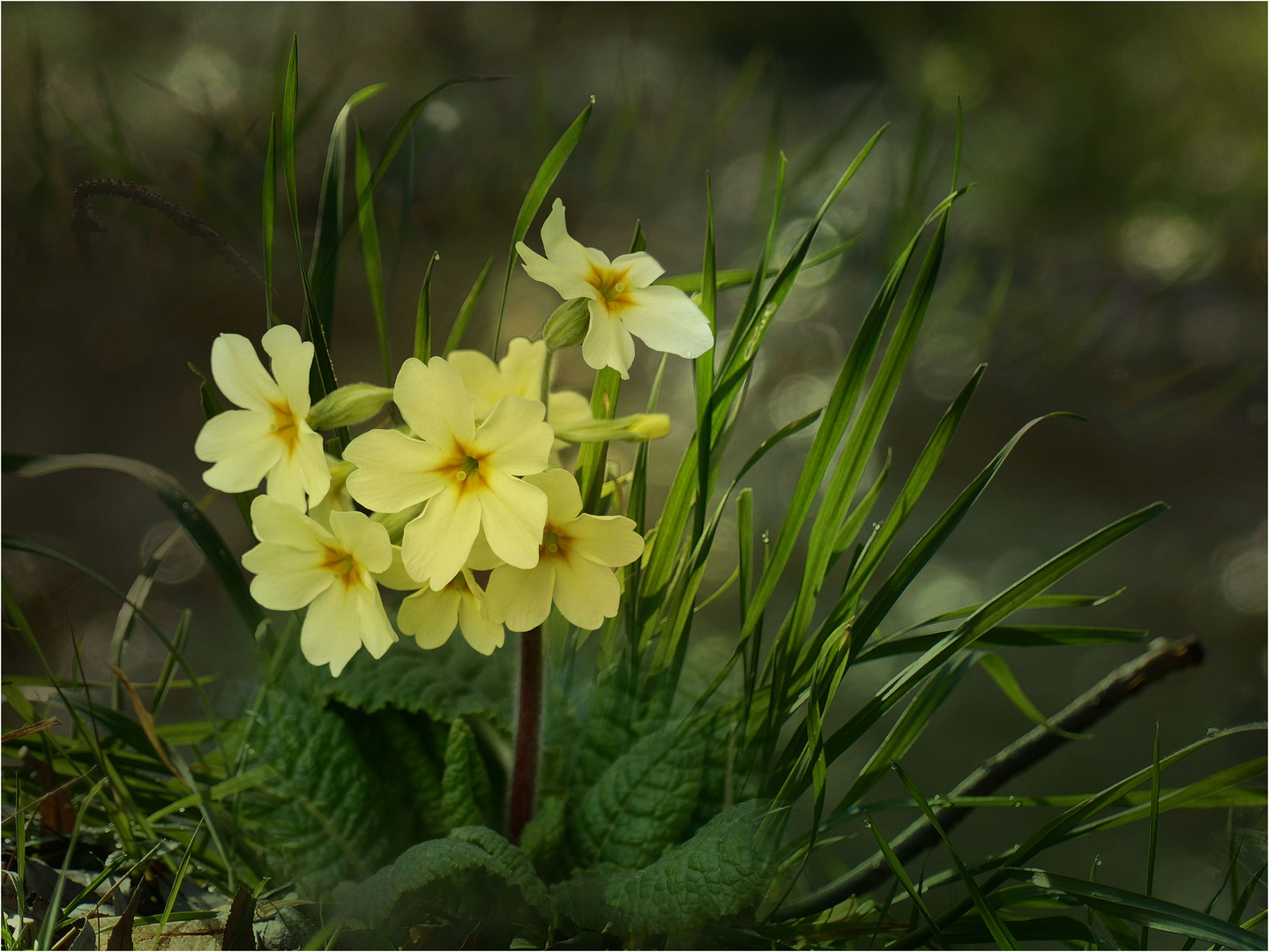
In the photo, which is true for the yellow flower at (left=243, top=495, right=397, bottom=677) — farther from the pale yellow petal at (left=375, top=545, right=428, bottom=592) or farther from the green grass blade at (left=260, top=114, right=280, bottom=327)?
the green grass blade at (left=260, top=114, right=280, bottom=327)

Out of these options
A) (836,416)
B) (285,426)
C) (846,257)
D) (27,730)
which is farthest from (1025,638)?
(846,257)

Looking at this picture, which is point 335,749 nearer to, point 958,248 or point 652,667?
point 652,667

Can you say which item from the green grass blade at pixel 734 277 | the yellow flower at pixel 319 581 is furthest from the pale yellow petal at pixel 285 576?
the green grass blade at pixel 734 277

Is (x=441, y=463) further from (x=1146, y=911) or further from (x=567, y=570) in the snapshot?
(x=1146, y=911)

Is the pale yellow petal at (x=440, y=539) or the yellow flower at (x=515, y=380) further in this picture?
the yellow flower at (x=515, y=380)

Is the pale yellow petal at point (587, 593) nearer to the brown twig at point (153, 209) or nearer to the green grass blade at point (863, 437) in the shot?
the green grass blade at point (863, 437)

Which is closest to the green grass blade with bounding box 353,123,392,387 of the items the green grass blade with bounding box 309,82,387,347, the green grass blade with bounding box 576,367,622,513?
the green grass blade with bounding box 309,82,387,347

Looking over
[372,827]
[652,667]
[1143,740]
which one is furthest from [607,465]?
[1143,740]
